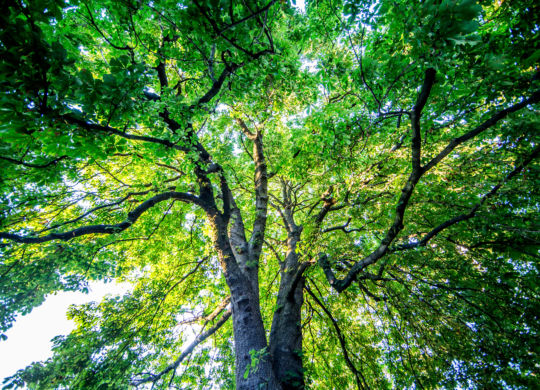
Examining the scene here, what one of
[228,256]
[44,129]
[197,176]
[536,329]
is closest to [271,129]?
[197,176]

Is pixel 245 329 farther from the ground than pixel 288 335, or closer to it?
farther from the ground

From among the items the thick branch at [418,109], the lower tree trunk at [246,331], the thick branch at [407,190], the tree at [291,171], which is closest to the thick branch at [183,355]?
the tree at [291,171]

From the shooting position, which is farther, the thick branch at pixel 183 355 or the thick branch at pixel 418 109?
the thick branch at pixel 183 355

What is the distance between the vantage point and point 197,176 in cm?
464

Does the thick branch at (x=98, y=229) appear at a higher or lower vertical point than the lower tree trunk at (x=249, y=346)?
higher

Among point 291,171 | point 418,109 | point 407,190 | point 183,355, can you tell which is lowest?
point 183,355

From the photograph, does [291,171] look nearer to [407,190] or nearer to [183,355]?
[407,190]

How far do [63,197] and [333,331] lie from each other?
7.43 meters

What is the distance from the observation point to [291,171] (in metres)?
4.91

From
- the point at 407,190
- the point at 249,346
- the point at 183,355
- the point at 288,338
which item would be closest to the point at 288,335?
the point at 288,338

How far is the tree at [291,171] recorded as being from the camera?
1.76 meters

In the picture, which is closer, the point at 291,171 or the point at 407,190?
the point at 407,190

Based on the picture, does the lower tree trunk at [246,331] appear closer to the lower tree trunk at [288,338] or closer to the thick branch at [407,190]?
the lower tree trunk at [288,338]

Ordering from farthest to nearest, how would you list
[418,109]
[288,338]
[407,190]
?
[288,338] < [407,190] < [418,109]
